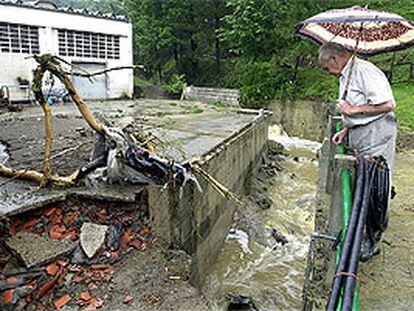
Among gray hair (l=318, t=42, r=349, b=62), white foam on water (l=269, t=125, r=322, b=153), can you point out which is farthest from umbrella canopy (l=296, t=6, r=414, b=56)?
white foam on water (l=269, t=125, r=322, b=153)

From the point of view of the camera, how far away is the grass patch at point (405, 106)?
12406mm

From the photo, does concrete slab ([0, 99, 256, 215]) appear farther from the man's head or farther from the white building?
the white building

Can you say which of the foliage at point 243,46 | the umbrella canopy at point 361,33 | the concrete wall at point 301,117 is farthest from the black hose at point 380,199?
the concrete wall at point 301,117

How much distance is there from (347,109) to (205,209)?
3350 millimetres

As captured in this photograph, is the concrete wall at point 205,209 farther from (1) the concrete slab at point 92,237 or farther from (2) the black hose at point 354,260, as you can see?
(2) the black hose at point 354,260

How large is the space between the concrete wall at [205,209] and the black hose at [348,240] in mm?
2337

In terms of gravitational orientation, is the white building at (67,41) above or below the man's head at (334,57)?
above

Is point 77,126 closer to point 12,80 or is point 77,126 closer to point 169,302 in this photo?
point 169,302

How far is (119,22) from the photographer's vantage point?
67.6 ft

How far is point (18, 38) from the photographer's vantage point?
16.8 metres

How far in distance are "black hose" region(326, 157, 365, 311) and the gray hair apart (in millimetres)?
1107

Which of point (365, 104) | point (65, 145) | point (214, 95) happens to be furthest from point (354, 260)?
point (214, 95)

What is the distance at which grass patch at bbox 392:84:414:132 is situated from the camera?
12406mm

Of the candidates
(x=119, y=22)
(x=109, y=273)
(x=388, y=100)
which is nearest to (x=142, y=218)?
(x=109, y=273)
